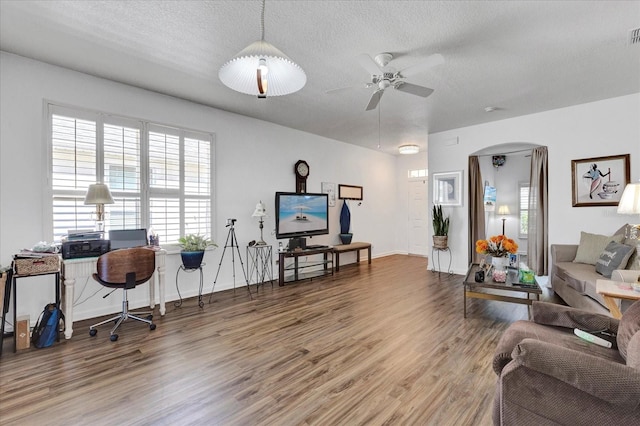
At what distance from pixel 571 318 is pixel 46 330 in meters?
4.27

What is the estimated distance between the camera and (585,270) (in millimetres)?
3607

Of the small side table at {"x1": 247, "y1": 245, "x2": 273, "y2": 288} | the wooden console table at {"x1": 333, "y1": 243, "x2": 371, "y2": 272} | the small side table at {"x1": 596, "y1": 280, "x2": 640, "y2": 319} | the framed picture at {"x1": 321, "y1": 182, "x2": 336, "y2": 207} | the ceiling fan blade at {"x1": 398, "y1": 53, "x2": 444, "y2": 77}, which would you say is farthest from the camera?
the framed picture at {"x1": 321, "y1": 182, "x2": 336, "y2": 207}

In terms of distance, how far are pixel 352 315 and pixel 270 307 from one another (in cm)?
108

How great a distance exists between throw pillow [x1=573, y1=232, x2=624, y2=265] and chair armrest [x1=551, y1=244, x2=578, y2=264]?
88 mm

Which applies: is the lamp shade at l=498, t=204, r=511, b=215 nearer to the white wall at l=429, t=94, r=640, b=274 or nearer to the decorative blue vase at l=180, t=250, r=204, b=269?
the white wall at l=429, t=94, r=640, b=274

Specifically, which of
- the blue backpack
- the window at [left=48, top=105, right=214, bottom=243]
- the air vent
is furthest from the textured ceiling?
the blue backpack

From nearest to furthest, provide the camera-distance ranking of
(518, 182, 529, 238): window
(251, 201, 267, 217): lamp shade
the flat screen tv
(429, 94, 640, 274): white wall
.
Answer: (429, 94, 640, 274): white wall
(251, 201, 267, 217): lamp shade
the flat screen tv
(518, 182, 529, 238): window

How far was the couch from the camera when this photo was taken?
2959mm

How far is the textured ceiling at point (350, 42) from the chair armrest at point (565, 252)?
2.13 metres

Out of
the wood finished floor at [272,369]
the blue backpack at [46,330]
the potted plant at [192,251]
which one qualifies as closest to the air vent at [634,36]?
the wood finished floor at [272,369]

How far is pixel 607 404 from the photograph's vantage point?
122 cm

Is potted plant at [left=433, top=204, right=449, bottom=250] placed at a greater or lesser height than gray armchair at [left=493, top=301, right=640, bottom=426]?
greater

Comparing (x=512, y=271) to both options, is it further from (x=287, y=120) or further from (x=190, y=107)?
(x=190, y=107)

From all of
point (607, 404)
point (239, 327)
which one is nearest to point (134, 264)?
point (239, 327)
